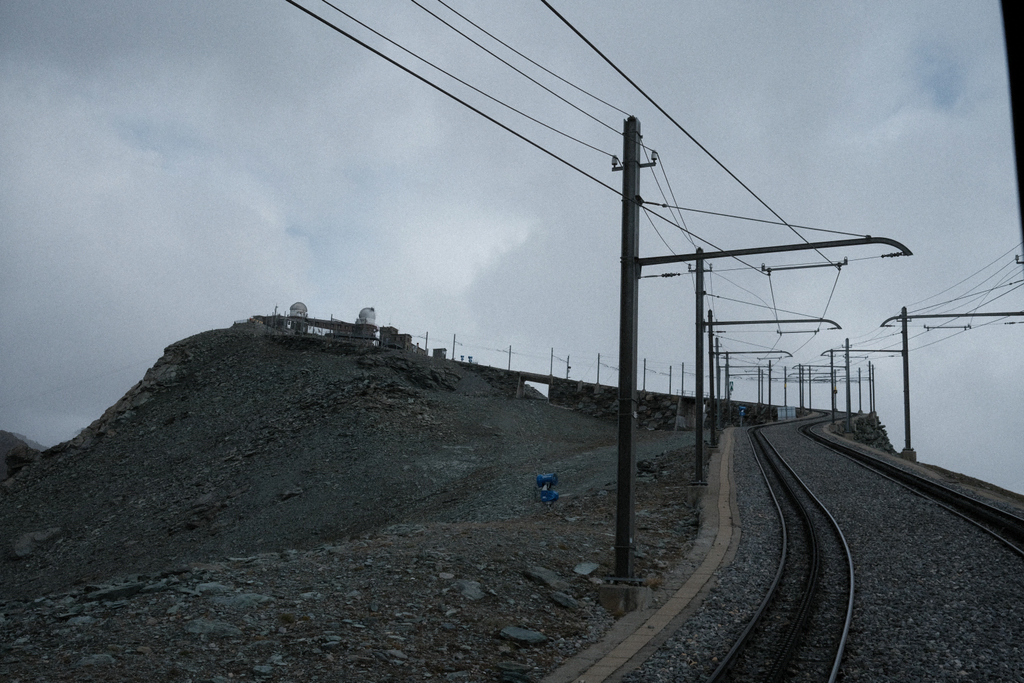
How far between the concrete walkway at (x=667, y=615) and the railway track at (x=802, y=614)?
1.09 metres

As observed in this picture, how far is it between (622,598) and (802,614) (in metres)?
2.73

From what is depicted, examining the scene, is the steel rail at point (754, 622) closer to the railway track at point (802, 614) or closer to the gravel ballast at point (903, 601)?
the railway track at point (802, 614)

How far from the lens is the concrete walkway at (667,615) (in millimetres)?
8602

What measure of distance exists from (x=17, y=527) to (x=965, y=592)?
41.5 meters

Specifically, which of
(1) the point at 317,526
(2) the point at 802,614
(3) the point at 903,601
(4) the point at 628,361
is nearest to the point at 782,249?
(4) the point at 628,361

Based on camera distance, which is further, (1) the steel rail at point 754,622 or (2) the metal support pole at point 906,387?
(2) the metal support pole at point 906,387

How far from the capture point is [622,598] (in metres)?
11.4

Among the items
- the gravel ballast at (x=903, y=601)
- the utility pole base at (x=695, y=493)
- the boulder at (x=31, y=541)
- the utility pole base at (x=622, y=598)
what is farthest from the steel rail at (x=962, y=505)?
the boulder at (x=31, y=541)

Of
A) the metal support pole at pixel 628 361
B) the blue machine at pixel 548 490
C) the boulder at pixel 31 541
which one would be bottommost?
the boulder at pixel 31 541

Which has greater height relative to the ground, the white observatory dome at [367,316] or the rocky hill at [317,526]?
the white observatory dome at [367,316]

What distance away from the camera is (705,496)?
21.4 meters

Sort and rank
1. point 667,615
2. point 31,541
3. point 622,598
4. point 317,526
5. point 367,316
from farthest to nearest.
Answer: point 367,316 < point 31,541 < point 317,526 < point 622,598 < point 667,615

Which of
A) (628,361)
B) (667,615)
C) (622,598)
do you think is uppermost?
(628,361)

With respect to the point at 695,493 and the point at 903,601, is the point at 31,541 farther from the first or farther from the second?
the point at 903,601
